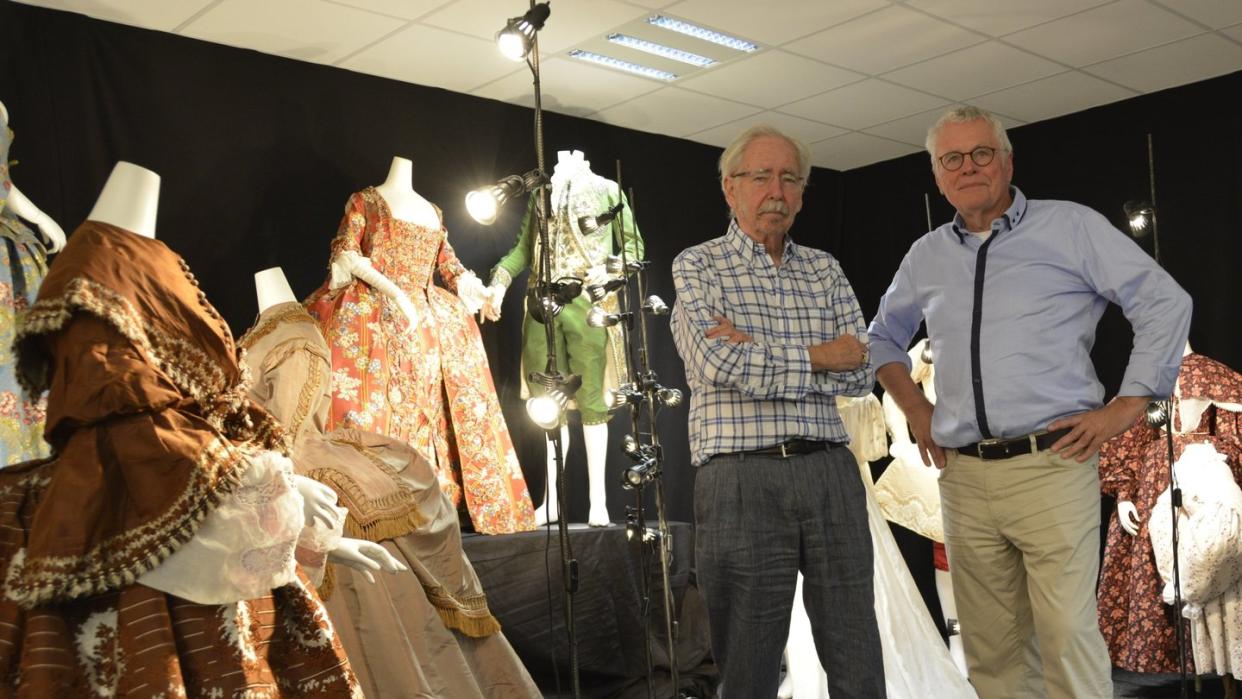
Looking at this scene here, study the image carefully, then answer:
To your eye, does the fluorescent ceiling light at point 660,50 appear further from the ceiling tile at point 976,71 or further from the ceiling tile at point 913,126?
the ceiling tile at point 913,126

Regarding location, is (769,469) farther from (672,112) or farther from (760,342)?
(672,112)

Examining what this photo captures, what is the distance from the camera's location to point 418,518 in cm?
346

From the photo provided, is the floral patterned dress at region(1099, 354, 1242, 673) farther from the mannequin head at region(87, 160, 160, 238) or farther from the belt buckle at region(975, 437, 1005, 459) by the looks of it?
the mannequin head at region(87, 160, 160, 238)

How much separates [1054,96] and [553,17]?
2987 mm

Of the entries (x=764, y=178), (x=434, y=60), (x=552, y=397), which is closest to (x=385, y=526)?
(x=552, y=397)

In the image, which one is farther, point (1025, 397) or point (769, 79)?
point (769, 79)

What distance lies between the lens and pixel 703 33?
5207 mm

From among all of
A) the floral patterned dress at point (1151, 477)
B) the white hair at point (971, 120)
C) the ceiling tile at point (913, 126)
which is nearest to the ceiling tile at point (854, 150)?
the ceiling tile at point (913, 126)

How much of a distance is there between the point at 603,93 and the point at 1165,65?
2.80m

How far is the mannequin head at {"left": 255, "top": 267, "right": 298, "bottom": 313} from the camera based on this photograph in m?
4.01

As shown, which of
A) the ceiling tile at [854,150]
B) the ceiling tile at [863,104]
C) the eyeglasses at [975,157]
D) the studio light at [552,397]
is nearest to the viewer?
the eyeglasses at [975,157]

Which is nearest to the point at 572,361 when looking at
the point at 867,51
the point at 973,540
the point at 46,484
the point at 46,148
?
the point at 867,51

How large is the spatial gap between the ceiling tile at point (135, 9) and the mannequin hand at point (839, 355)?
3.10m

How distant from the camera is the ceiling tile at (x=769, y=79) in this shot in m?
5.60
